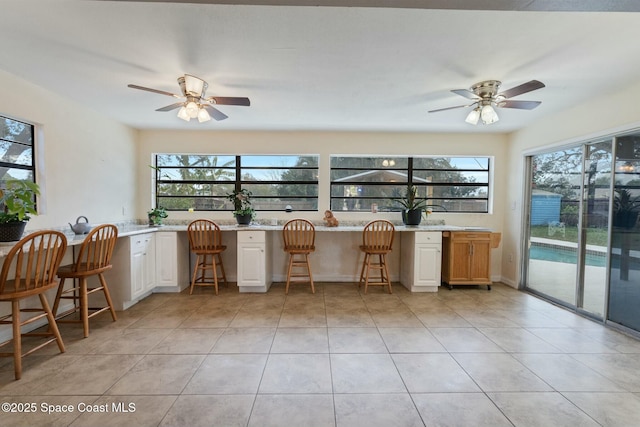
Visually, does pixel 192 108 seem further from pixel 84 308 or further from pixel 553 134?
pixel 553 134

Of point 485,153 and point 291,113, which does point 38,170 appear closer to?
point 291,113

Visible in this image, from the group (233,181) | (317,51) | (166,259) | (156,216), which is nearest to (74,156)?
(156,216)

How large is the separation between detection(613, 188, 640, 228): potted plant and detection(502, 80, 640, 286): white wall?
24.9 inches

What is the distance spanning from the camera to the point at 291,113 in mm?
3537

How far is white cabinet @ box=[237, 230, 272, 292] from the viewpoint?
12.5ft

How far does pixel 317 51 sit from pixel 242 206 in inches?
104

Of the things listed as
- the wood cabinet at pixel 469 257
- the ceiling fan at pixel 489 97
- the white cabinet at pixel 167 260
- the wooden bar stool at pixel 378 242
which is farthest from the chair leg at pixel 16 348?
the wood cabinet at pixel 469 257

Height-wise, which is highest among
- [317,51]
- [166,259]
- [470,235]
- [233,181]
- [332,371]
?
[317,51]

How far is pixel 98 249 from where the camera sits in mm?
2693

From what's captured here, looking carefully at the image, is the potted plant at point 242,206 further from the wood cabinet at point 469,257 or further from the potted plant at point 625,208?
the potted plant at point 625,208

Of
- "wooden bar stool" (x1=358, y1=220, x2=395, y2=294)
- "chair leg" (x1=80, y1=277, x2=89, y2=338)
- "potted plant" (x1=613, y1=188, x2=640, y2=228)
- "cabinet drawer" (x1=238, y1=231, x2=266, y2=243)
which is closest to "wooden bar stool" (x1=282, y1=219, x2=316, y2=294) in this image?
"cabinet drawer" (x1=238, y1=231, x2=266, y2=243)

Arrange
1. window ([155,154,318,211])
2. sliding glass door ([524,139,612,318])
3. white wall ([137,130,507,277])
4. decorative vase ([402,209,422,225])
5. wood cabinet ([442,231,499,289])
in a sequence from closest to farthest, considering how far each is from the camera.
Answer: sliding glass door ([524,139,612,318]), wood cabinet ([442,231,499,289]), decorative vase ([402,209,422,225]), white wall ([137,130,507,277]), window ([155,154,318,211])

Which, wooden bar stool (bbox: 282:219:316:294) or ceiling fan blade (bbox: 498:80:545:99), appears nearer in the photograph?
ceiling fan blade (bbox: 498:80:545:99)

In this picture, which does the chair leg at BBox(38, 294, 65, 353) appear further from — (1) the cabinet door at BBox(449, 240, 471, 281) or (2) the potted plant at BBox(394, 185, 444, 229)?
(1) the cabinet door at BBox(449, 240, 471, 281)
